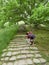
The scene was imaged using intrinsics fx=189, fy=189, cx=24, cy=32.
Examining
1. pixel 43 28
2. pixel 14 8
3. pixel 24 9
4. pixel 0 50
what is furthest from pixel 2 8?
pixel 0 50

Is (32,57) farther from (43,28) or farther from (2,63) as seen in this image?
(43,28)

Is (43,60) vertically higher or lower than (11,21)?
higher

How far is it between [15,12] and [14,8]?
741 mm

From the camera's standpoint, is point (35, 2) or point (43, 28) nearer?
point (35, 2)

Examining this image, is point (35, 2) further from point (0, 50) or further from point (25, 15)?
point (0, 50)

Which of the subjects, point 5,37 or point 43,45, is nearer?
point 43,45

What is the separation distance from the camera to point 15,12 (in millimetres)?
18453

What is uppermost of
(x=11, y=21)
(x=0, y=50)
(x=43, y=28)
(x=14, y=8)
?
(x=0, y=50)

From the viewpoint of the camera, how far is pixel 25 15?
19.5 meters

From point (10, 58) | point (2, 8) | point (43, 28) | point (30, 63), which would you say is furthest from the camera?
point (43, 28)

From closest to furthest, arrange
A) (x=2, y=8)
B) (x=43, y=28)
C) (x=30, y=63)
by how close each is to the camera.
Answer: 1. (x=30, y=63)
2. (x=2, y=8)
3. (x=43, y=28)

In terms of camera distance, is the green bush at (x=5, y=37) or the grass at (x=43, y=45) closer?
the grass at (x=43, y=45)

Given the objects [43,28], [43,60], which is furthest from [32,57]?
[43,28]

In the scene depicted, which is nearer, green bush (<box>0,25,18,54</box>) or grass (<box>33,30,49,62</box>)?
grass (<box>33,30,49,62</box>)
